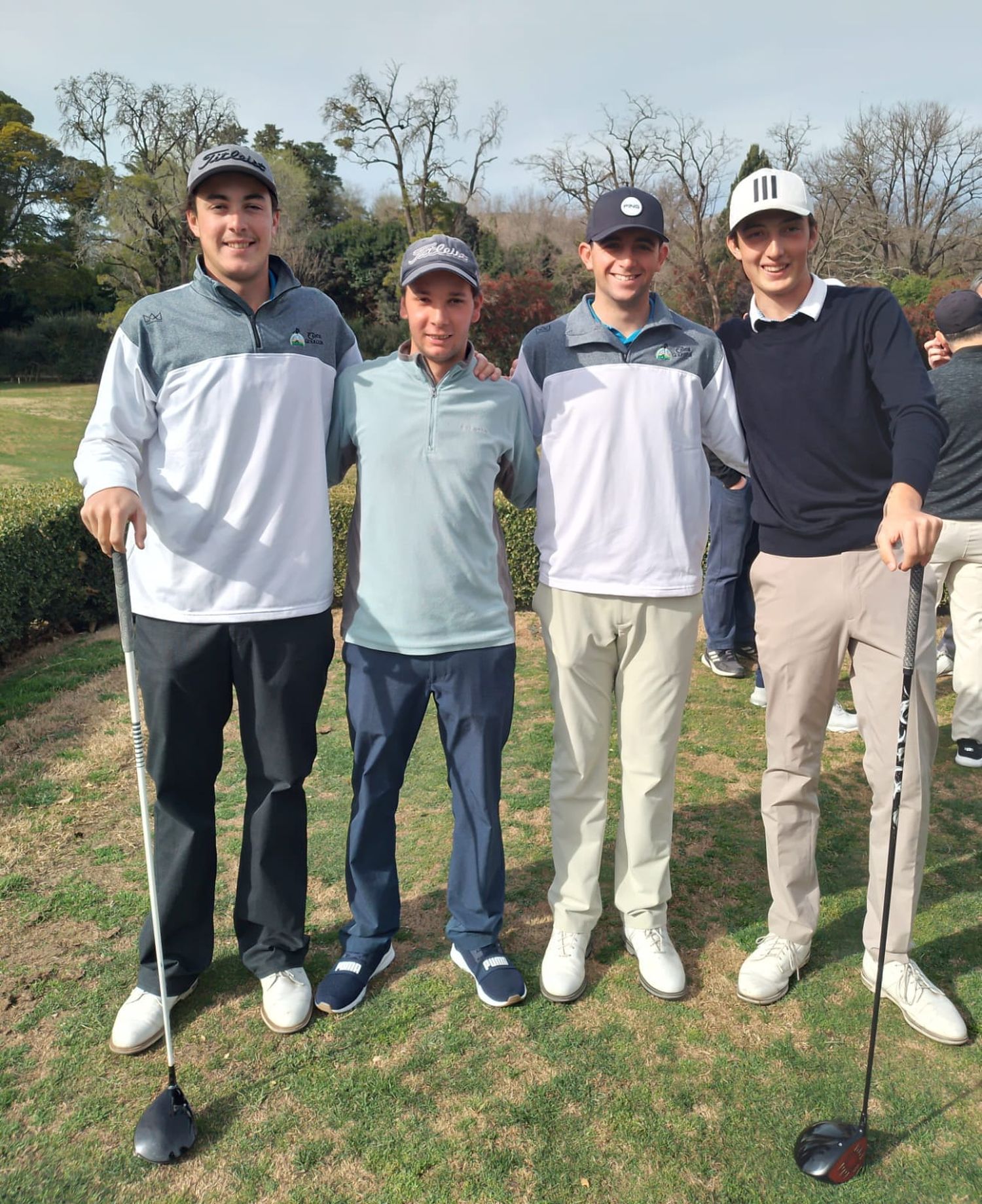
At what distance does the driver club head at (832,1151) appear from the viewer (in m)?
2.17

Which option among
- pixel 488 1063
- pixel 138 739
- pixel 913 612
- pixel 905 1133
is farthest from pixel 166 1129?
pixel 913 612

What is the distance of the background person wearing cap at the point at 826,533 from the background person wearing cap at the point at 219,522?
1366mm

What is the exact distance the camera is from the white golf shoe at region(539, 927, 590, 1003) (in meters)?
2.85

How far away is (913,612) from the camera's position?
2490 mm

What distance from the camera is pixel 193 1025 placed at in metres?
2.75

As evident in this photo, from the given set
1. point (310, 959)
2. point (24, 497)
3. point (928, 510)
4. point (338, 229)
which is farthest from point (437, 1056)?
point (338, 229)

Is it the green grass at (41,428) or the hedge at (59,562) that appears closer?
the hedge at (59,562)

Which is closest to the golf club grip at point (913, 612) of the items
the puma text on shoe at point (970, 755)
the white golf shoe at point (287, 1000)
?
the white golf shoe at point (287, 1000)

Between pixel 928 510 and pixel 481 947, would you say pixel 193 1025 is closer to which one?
pixel 481 947

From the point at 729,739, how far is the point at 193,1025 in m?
3.29

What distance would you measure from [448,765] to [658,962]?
941 millimetres

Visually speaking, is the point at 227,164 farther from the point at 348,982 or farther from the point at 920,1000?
the point at 920,1000

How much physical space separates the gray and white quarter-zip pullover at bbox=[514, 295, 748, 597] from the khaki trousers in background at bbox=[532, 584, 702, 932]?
4.0 inches

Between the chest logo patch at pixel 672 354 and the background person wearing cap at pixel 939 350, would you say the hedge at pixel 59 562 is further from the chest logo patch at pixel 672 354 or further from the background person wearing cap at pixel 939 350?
the chest logo patch at pixel 672 354
